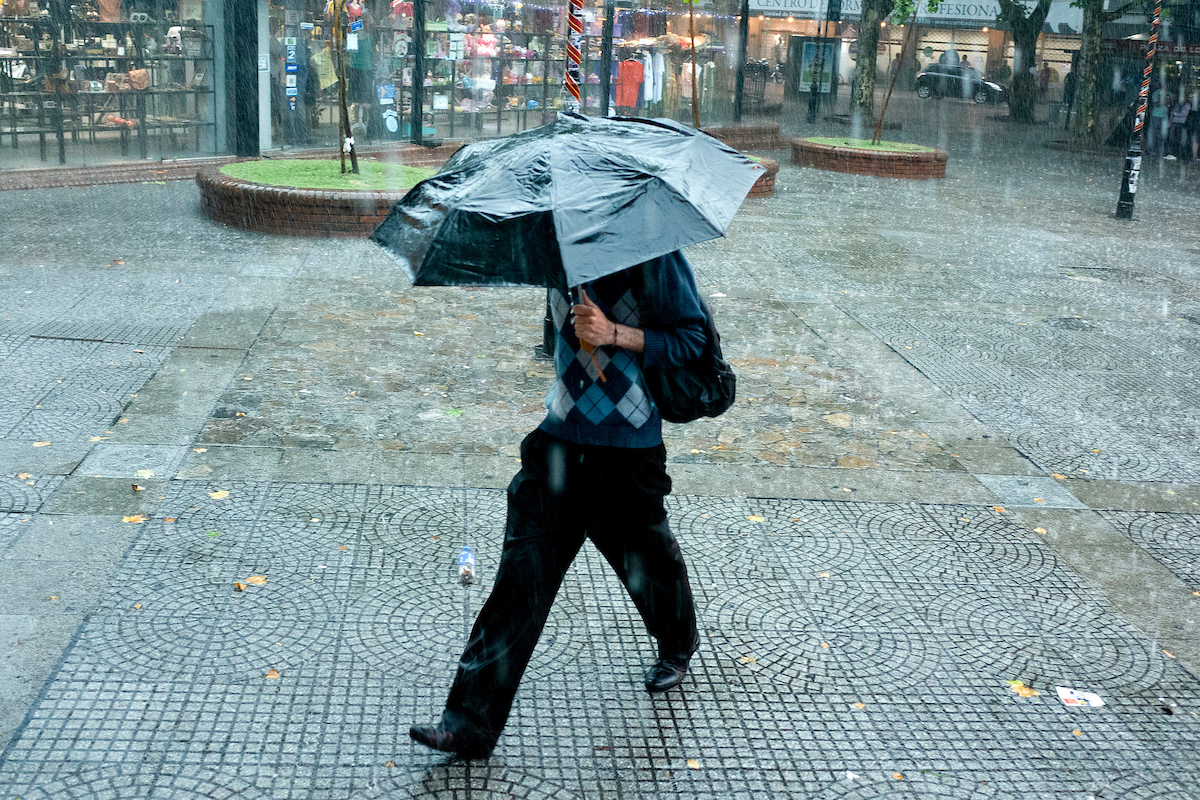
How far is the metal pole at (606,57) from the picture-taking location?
20.6 m

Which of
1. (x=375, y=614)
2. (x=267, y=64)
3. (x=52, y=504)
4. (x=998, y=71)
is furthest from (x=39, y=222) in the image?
(x=998, y=71)

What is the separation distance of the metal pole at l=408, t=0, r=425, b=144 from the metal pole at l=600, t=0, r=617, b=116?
394 centimetres

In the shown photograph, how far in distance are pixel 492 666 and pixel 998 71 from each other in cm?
5357

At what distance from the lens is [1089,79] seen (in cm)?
2733

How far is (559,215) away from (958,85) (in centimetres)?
4627

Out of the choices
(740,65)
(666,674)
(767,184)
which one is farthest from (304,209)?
(740,65)

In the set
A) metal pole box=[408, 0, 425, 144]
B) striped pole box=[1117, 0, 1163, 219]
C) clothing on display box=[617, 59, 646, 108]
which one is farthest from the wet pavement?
clothing on display box=[617, 59, 646, 108]

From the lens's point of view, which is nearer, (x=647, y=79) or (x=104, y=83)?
(x=104, y=83)

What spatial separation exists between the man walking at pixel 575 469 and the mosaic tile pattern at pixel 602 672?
295 millimetres

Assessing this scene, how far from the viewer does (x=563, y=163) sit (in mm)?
3227

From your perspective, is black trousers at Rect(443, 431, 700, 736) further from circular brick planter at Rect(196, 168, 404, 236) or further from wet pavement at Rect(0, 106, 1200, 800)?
circular brick planter at Rect(196, 168, 404, 236)

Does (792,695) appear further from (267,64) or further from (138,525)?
(267,64)

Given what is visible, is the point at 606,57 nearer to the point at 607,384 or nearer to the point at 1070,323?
the point at 1070,323

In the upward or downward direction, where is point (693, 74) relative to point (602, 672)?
upward
